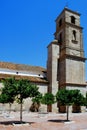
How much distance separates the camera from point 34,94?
19.3m

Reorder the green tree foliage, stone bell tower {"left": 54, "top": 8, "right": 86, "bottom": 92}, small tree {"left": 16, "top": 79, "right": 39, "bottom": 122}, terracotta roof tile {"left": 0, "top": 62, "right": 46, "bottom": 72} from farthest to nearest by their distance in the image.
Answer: terracotta roof tile {"left": 0, "top": 62, "right": 46, "bottom": 72} < stone bell tower {"left": 54, "top": 8, "right": 86, "bottom": 92} < the green tree foliage < small tree {"left": 16, "top": 79, "right": 39, "bottom": 122}

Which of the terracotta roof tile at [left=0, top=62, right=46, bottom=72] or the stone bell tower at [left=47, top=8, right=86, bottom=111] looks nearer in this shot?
the stone bell tower at [left=47, top=8, right=86, bottom=111]

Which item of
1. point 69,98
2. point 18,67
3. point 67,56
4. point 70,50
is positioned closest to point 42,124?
point 69,98

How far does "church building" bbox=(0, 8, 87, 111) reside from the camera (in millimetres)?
36981

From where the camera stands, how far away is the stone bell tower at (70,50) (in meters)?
36.8

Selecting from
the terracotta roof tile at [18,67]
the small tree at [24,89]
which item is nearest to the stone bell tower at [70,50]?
the terracotta roof tile at [18,67]

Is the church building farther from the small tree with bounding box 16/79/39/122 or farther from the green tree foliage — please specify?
the small tree with bounding box 16/79/39/122

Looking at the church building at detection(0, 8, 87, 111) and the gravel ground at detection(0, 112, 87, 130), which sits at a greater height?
the church building at detection(0, 8, 87, 111)

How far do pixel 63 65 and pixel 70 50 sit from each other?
3442 mm

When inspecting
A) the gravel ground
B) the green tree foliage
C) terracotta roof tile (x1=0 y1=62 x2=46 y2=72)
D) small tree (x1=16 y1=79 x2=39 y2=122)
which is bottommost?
the gravel ground

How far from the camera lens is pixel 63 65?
37375 mm

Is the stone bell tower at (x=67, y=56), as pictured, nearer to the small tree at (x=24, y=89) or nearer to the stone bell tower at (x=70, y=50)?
the stone bell tower at (x=70, y=50)

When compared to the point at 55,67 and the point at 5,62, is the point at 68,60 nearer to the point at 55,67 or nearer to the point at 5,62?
the point at 55,67

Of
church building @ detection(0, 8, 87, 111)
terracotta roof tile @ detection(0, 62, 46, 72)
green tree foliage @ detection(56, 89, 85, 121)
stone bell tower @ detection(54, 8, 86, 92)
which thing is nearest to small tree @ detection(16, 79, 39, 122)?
green tree foliage @ detection(56, 89, 85, 121)
